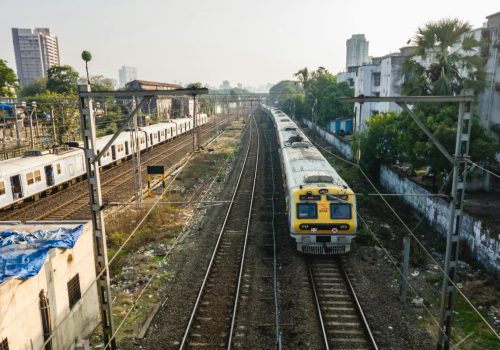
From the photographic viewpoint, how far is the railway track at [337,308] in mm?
10000

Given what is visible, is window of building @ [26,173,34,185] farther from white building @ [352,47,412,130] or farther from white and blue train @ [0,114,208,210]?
white building @ [352,47,412,130]

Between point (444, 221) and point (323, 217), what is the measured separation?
6619 mm

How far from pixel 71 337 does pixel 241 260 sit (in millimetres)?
6739

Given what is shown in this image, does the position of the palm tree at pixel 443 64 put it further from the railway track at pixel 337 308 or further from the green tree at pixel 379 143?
the railway track at pixel 337 308

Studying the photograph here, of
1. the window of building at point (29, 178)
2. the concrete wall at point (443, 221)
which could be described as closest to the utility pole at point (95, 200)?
the concrete wall at point (443, 221)

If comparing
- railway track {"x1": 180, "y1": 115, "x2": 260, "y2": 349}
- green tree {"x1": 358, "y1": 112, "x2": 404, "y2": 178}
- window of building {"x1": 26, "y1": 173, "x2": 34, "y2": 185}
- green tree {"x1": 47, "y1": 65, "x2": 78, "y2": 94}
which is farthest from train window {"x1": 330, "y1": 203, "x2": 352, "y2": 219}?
green tree {"x1": 47, "y1": 65, "x2": 78, "y2": 94}

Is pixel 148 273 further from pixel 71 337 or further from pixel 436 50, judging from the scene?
pixel 436 50

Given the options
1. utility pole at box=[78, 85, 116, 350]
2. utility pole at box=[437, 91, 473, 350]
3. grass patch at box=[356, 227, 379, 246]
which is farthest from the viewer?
grass patch at box=[356, 227, 379, 246]

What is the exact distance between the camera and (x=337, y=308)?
11570mm

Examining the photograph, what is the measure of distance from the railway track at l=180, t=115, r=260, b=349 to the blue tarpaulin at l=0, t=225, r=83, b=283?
3.91 m

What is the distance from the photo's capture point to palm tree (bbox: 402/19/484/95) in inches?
792

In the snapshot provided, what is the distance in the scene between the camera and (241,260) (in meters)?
14.8

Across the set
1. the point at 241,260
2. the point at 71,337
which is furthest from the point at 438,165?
the point at 71,337

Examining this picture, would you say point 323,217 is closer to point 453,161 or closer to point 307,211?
point 307,211
